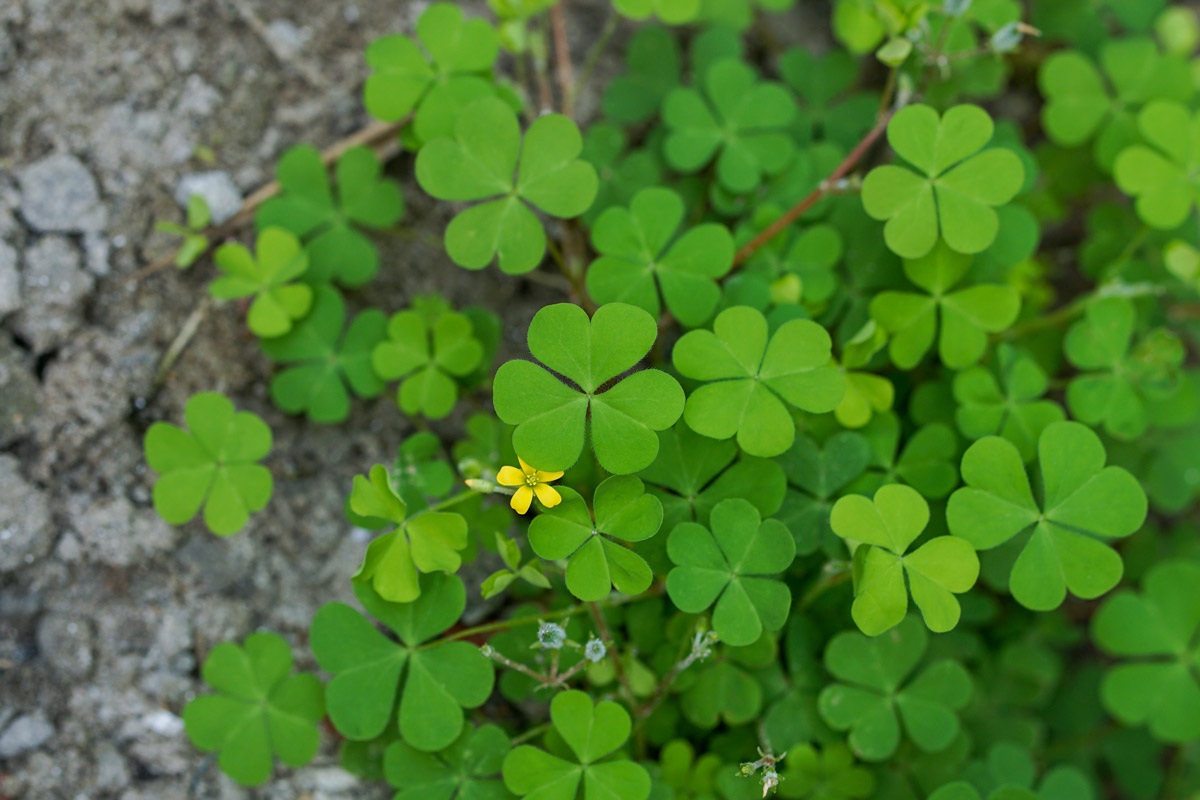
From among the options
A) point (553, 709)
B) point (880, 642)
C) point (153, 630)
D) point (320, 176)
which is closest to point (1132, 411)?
point (880, 642)

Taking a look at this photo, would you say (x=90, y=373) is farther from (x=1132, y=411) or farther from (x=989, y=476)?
(x=1132, y=411)

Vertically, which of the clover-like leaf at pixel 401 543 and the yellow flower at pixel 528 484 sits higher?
the yellow flower at pixel 528 484

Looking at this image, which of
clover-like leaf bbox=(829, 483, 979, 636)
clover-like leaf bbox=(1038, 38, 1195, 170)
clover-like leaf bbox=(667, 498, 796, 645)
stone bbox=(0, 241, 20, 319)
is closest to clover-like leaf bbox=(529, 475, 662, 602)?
clover-like leaf bbox=(667, 498, 796, 645)

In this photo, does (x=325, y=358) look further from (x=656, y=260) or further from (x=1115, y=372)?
(x=1115, y=372)

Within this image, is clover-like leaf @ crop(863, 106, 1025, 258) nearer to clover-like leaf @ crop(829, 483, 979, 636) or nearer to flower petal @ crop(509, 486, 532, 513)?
clover-like leaf @ crop(829, 483, 979, 636)

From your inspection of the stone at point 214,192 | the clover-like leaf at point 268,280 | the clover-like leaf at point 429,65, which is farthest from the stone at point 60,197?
the clover-like leaf at point 429,65

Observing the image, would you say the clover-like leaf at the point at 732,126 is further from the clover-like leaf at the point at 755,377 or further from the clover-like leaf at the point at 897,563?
the clover-like leaf at the point at 897,563
